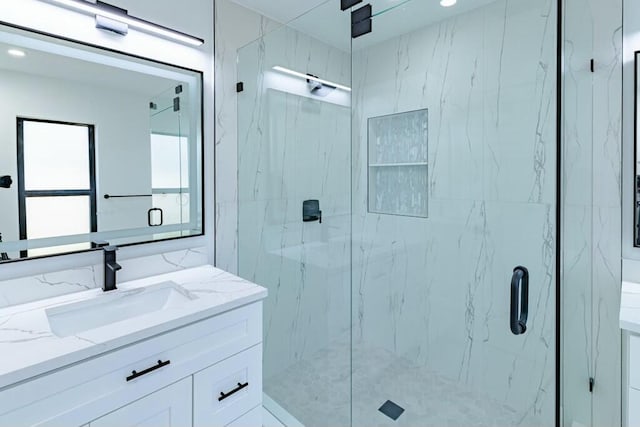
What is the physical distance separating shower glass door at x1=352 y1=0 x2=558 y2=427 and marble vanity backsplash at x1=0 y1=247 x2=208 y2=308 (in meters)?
1.07

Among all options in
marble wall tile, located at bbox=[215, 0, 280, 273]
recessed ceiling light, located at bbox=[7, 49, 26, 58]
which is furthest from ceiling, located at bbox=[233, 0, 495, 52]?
recessed ceiling light, located at bbox=[7, 49, 26, 58]

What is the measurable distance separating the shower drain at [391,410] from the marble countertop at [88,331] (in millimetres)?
1068

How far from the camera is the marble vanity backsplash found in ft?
4.30

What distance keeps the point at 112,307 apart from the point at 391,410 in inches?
61.4

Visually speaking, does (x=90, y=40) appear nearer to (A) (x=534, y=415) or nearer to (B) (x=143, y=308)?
(B) (x=143, y=308)

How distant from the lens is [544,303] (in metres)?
1.31

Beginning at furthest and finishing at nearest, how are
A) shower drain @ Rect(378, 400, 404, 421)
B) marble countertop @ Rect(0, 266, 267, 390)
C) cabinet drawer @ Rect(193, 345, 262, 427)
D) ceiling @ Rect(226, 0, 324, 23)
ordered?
ceiling @ Rect(226, 0, 324, 23), shower drain @ Rect(378, 400, 404, 421), cabinet drawer @ Rect(193, 345, 262, 427), marble countertop @ Rect(0, 266, 267, 390)

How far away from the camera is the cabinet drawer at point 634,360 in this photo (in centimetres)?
116

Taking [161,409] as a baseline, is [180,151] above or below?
above

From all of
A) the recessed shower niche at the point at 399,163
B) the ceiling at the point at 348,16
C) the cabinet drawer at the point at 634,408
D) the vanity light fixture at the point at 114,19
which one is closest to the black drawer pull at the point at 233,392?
the recessed shower niche at the point at 399,163

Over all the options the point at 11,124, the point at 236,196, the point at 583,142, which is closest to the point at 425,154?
the point at 583,142

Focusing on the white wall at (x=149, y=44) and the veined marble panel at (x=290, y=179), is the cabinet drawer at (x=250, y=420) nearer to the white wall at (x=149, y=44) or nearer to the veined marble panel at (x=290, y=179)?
the veined marble panel at (x=290, y=179)

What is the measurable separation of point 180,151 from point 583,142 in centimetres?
199

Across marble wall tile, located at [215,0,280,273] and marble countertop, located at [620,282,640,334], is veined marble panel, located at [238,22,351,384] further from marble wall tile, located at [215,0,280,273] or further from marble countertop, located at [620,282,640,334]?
marble countertop, located at [620,282,640,334]
